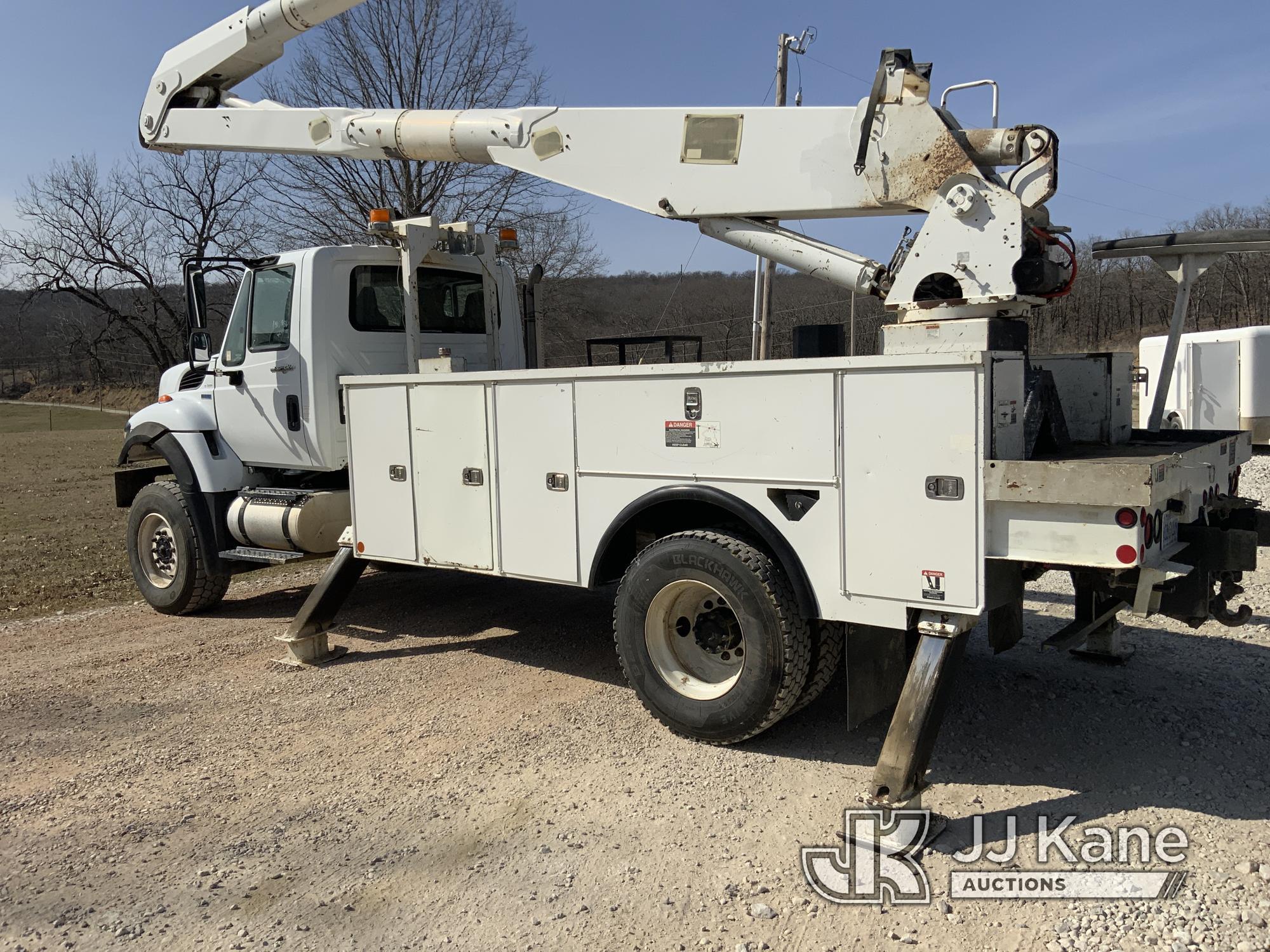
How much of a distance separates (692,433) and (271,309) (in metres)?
3.84

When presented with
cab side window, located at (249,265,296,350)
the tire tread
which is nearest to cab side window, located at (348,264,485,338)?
cab side window, located at (249,265,296,350)

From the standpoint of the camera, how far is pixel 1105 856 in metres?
3.65

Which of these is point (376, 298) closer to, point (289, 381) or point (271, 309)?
point (271, 309)

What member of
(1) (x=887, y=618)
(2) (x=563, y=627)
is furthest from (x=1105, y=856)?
(2) (x=563, y=627)

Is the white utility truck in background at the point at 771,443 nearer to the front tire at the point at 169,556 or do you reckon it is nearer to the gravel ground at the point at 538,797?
the gravel ground at the point at 538,797

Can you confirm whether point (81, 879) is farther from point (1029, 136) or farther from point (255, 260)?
point (1029, 136)

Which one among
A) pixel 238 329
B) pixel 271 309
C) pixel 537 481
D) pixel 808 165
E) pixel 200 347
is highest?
pixel 808 165

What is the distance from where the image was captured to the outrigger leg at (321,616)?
6352mm

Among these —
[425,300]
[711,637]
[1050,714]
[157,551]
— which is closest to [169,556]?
[157,551]

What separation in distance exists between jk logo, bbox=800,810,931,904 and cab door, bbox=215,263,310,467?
15.5ft

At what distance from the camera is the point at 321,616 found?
252 inches

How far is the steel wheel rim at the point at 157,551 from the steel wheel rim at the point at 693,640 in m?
4.73

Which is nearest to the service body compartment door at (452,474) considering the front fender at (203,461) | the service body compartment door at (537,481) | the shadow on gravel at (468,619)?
the service body compartment door at (537,481)

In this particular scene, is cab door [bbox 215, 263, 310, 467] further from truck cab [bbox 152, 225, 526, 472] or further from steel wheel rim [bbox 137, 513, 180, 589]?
steel wheel rim [bbox 137, 513, 180, 589]
